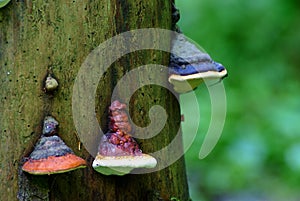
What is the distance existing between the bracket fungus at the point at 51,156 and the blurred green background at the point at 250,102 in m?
3.52

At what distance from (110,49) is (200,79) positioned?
420mm

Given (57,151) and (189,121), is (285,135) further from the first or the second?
(57,151)

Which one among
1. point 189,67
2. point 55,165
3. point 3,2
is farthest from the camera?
point 189,67

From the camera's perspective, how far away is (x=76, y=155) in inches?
80.8

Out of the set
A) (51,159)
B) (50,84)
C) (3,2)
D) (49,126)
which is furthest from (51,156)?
(3,2)

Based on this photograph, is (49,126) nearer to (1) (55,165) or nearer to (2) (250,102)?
(1) (55,165)

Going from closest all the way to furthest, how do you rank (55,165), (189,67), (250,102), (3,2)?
1. (55,165)
2. (3,2)
3. (189,67)
4. (250,102)

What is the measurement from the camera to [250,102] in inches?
309

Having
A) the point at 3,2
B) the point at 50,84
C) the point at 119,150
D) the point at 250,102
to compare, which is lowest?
the point at 250,102

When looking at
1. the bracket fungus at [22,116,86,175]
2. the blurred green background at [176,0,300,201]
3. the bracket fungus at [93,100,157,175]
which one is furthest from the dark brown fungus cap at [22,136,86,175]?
the blurred green background at [176,0,300,201]

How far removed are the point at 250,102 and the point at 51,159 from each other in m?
6.28

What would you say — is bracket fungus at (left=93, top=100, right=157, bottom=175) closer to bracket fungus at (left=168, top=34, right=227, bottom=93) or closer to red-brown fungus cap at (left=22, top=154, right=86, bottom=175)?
red-brown fungus cap at (left=22, top=154, right=86, bottom=175)

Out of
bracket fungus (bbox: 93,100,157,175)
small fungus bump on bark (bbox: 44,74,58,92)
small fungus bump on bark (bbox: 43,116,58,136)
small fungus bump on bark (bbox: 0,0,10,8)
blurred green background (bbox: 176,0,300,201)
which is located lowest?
blurred green background (bbox: 176,0,300,201)

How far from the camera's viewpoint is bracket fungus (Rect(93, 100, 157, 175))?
76.2 inches
